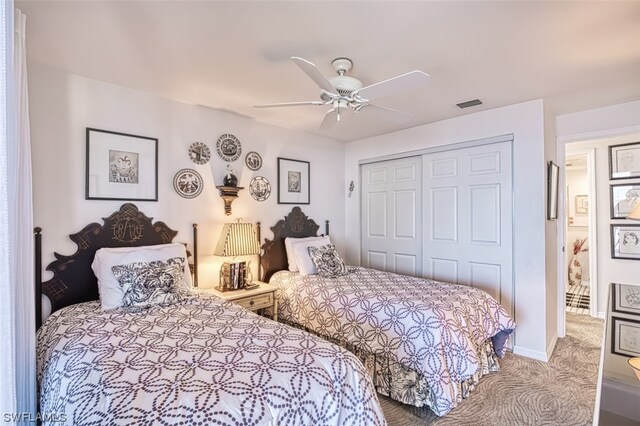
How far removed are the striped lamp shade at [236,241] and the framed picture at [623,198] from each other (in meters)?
4.30

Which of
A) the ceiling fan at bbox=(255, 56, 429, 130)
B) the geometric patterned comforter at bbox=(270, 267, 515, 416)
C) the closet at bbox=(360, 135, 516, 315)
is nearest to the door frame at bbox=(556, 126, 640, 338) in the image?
the closet at bbox=(360, 135, 516, 315)

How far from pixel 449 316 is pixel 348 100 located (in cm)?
162

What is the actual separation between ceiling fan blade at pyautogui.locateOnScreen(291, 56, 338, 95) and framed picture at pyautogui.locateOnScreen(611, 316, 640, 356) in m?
1.75

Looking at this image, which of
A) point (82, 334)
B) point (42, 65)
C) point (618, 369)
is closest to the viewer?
point (618, 369)

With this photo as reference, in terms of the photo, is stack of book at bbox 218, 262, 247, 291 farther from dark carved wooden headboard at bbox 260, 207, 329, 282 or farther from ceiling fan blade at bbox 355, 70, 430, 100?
ceiling fan blade at bbox 355, 70, 430, 100

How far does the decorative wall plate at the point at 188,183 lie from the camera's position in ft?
9.63

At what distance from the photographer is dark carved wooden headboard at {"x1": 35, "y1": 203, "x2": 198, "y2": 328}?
225 centimetres

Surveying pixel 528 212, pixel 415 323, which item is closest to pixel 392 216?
pixel 528 212

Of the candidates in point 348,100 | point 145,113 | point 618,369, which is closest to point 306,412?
point 618,369

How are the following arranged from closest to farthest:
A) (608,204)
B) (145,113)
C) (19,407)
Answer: (19,407)
(145,113)
(608,204)

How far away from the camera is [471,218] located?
3402 mm

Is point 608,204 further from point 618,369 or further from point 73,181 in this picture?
point 73,181

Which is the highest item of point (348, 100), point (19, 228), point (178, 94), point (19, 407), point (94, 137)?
point (178, 94)

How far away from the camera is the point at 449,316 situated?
7.03 ft
